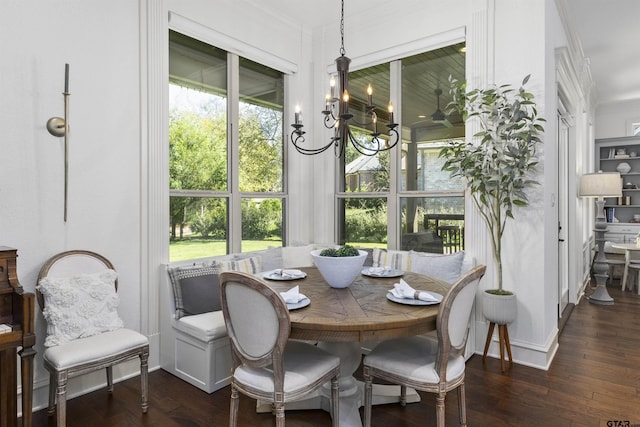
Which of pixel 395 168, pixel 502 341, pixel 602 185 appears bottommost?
pixel 502 341

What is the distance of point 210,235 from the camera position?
3.49m

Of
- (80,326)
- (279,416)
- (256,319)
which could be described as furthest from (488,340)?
(80,326)

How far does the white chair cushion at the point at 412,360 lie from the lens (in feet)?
6.00

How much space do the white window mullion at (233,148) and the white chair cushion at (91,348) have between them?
1466mm

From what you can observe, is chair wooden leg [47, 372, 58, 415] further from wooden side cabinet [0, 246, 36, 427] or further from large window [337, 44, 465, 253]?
large window [337, 44, 465, 253]

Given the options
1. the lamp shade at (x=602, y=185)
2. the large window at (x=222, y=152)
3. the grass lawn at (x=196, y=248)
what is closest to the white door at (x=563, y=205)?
the lamp shade at (x=602, y=185)

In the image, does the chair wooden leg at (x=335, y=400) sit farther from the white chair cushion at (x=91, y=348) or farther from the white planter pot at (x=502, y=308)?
the white planter pot at (x=502, y=308)

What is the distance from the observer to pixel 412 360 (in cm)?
192

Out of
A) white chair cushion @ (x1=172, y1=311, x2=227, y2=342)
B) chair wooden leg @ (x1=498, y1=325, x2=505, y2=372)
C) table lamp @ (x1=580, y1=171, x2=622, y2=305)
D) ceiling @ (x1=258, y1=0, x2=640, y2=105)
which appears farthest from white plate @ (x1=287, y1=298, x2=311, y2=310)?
table lamp @ (x1=580, y1=171, x2=622, y2=305)

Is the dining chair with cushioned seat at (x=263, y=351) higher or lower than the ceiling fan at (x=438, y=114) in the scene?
lower

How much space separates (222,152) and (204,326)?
5.60 ft

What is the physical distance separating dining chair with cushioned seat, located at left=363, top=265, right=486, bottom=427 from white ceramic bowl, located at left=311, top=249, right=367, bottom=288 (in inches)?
16.9

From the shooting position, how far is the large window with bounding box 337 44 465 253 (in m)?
3.60

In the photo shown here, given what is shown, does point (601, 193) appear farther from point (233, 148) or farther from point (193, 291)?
point (193, 291)
